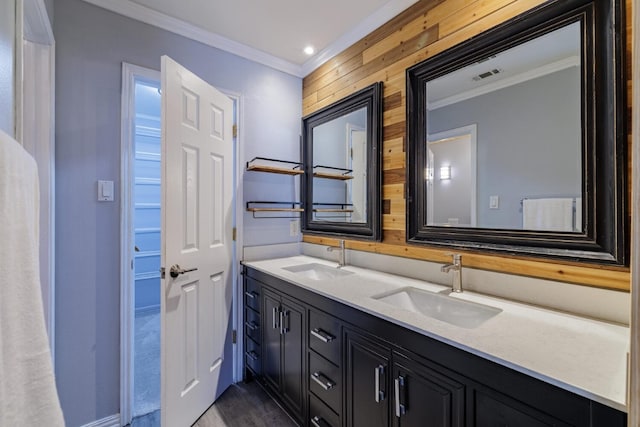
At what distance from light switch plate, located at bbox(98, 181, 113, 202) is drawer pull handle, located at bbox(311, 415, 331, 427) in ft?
5.51

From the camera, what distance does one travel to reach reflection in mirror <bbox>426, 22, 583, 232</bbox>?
1140 millimetres

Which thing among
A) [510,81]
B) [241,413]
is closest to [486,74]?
[510,81]

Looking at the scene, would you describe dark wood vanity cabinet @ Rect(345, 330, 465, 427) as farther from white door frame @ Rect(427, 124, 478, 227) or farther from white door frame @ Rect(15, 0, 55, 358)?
white door frame @ Rect(15, 0, 55, 358)

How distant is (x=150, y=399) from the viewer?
6.49ft

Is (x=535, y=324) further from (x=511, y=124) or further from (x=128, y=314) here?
(x=128, y=314)

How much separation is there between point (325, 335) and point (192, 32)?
7.06 feet

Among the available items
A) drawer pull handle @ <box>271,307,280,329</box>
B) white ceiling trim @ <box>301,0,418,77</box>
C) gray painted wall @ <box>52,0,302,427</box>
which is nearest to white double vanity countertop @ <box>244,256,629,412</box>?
drawer pull handle @ <box>271,307,280,329</box>

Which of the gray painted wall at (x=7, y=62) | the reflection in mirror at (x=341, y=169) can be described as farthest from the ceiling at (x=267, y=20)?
the gray painted wall at (x=7, y=62)

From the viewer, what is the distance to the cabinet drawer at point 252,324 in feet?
6.67

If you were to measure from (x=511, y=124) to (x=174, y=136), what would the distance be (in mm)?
1680

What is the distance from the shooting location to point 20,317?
0.52 m

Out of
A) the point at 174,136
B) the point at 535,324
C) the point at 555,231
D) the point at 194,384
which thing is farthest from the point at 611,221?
the point at 194,384

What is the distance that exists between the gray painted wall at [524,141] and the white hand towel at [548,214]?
0.09ft

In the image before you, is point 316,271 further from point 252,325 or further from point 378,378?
Result: point 378,378
